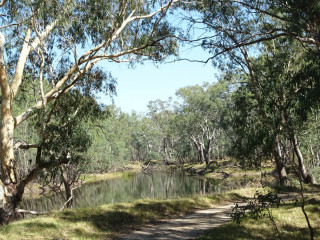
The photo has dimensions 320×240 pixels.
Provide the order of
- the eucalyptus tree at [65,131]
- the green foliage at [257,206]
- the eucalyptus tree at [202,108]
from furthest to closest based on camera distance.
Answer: the eucalyptus tree at [202,108] → the eucalyptus tree at [65,131] → the green foliage at [257,206]

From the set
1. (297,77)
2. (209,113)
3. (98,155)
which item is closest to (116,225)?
(297,77)

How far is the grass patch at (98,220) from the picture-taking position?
6969 mm

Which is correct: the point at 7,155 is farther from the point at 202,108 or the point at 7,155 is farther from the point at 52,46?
the point at 202,108

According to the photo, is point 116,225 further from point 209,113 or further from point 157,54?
point 209,113

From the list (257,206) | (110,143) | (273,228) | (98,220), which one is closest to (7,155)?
(98,220)

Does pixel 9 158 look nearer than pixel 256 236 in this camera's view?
No

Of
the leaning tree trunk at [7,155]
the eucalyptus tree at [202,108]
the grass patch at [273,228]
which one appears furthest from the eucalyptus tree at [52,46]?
the eucalyptus tree at [202,108]

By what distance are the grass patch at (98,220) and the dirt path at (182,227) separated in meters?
0.56

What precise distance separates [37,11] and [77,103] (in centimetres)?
337

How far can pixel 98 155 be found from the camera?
34.5m

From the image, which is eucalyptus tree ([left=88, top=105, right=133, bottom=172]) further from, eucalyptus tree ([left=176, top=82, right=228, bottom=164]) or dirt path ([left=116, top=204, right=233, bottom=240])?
eucalyptus tree ([left=176, top=82, right=228, bottom=164])

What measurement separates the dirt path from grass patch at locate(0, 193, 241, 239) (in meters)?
0.56

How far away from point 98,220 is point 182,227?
2.26 m

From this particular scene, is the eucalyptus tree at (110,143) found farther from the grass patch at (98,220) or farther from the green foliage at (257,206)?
the green foliage at (257,206)
